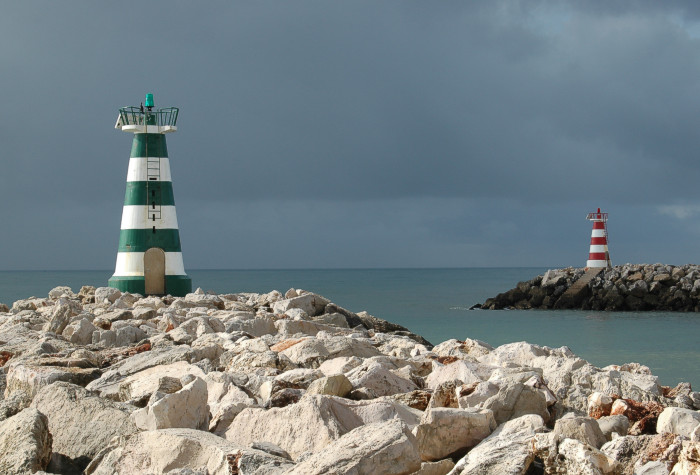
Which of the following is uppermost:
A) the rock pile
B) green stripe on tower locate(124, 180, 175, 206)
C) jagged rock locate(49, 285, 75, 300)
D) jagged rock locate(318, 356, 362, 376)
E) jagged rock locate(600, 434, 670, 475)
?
green stripe on tower locate(124, 180, 175, 206)

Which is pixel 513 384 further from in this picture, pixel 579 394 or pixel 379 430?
pixel 379 430

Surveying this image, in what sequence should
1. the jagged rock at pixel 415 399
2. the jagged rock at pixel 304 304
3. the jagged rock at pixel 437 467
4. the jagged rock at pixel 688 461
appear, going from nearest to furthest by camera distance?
the jagged rock at pixel 688 461 → the jagged rock at pixel 437 467 → the jagged rock at pixel 415 399 → the jagged rock at pixel 304 304

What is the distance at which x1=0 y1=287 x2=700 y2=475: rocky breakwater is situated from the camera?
354 cm

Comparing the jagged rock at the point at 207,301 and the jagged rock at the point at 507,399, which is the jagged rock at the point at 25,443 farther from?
the jagged rock at the point at 207,301

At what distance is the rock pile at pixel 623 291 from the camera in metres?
32.1

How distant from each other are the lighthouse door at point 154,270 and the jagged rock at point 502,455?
1257 cm

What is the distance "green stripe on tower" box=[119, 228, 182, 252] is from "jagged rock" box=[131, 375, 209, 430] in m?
11.5

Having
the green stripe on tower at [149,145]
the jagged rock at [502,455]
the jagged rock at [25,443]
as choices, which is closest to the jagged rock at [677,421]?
the jagged rock at [502,455]

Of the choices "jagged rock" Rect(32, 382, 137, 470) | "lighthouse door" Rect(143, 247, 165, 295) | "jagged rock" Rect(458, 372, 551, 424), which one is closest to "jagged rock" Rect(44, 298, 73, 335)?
"jagged rock" Rect(32, 382, 137, 470)

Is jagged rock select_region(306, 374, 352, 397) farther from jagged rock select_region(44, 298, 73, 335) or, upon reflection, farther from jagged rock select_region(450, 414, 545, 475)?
jagged rock select_region(44, 298, 73, 335)

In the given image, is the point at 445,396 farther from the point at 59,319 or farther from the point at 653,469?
the point at 59,319

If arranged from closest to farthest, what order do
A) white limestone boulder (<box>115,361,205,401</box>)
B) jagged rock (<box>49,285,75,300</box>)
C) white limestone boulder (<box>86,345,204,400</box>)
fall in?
white limestone boulder (<box>115,361,205,401</box>)
white limestone boulder (<box>86,345,204,400</box>)
jagged rock (<box>49,285,75,300</box>)

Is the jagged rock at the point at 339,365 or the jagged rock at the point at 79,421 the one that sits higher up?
the jagged rock at the point at 339,365

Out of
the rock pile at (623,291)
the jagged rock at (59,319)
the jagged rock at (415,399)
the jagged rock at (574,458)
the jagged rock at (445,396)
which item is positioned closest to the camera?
the jagged rock at (574,458)
